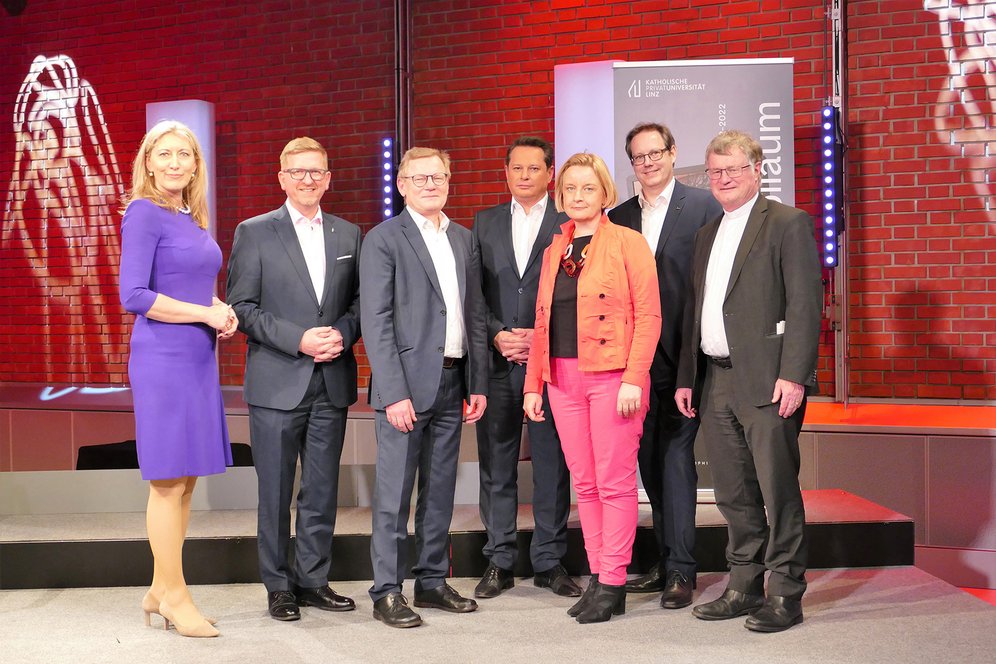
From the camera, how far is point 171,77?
7.15 m

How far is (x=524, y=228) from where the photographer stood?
3.49 meters

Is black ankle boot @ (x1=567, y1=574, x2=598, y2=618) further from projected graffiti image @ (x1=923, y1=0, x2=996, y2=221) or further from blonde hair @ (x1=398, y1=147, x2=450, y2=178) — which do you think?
projected graffiti image @ (x1=923, y1=0, x2=996, y2=221)

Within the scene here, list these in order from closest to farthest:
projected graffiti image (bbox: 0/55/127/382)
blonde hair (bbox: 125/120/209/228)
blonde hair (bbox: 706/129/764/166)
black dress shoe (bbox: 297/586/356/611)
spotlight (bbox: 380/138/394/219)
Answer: blonde hair (bbox: 125/120/209/228), blonde hair (bbox: 706/129/764/166), black dress shoe (bbox: 297/586/356/611), spotlight (bbox: 380/138/394/219), projected graffiti image (bbox: 0/55/127/382)

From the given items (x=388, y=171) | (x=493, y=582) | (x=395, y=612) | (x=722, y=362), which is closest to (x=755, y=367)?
(x=722, y=362)

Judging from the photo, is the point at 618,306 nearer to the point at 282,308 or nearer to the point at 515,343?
the point at 515,343

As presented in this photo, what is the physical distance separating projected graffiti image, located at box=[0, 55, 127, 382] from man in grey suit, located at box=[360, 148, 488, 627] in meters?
4.74

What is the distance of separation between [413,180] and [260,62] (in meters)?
4.40

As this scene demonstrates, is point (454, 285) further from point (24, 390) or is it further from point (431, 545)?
point (24, 390)

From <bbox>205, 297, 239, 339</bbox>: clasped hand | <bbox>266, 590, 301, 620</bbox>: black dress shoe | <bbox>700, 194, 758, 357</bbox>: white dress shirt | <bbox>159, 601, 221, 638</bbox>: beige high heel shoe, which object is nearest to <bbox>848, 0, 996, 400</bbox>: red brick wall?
<bbox>700, 194, 758, 357</bbox>: white dress shirt

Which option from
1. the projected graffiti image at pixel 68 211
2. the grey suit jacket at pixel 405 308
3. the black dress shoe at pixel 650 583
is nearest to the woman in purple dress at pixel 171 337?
the grey suit jacket at pixel 405 308

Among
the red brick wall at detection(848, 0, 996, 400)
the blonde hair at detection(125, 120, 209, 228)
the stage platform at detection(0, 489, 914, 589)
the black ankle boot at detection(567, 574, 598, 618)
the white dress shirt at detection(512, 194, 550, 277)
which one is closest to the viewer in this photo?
the blonde hair at detection(125, 120, 209, 228)

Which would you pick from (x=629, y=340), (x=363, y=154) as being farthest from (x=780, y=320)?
(x=363, y=154)

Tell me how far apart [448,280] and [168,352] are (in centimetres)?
92

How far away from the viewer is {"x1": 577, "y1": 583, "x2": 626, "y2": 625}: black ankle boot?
10.1 feet
